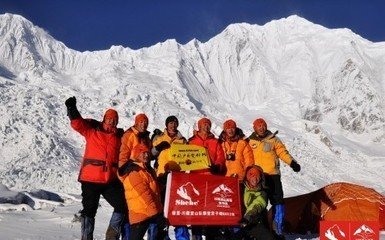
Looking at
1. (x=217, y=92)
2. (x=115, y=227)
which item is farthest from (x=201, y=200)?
(x=217, y=92)

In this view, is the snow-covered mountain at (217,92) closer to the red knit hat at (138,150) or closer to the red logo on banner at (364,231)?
the red knit hat at (138,150)

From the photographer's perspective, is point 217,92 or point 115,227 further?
point 217,92

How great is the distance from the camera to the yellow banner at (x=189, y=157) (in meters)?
6.23

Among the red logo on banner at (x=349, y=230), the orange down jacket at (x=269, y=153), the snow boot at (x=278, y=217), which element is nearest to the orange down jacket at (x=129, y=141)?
the orange down jacket at (x=269, y=153)

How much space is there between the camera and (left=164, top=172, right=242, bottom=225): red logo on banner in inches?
229

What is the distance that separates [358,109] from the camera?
71875 mm

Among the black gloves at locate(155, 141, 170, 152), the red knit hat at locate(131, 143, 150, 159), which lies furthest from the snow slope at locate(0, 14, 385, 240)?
the red knit hat at locate(131, 143, 150, 159)

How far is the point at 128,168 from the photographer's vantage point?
5422 millimetres

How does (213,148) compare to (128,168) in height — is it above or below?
above

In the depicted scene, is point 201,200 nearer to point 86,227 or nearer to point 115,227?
point 115,227

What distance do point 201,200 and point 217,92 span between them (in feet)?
180

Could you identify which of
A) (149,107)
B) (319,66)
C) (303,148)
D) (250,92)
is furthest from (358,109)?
(149,107)

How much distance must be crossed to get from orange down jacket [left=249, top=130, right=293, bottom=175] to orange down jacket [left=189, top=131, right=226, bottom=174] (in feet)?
2.13

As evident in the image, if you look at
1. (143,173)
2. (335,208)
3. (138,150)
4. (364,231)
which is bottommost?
(364,231)
